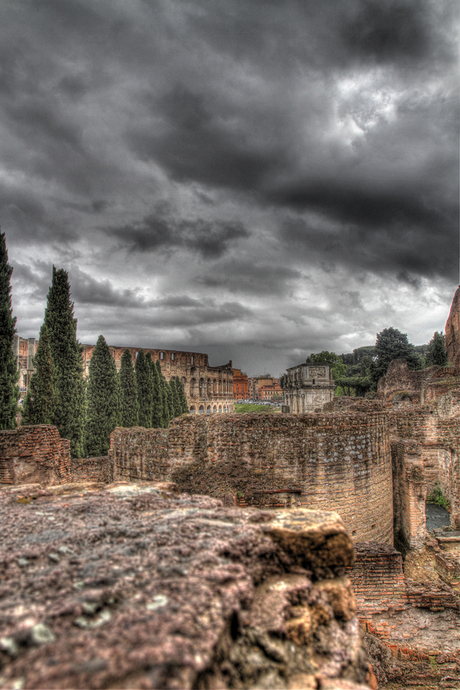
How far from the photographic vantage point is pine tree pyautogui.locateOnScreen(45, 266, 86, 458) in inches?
635

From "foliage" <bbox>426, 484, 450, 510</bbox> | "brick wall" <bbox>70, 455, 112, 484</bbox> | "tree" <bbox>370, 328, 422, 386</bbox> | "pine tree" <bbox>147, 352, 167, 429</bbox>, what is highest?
"tree" <bbox>370, 328, 422, 386</bbox>

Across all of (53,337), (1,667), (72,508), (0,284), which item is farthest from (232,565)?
(53,337)

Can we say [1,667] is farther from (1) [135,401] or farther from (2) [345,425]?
(1) [135,401]

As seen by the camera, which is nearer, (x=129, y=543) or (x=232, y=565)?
(x=232, y=565)

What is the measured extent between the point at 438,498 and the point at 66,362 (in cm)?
1645

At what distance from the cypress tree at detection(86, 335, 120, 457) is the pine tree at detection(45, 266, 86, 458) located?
397 cm

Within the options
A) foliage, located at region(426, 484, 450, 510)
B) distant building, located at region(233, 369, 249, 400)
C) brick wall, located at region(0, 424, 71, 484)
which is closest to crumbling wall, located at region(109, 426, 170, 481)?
brick wall, located at region(0, 424, 71, 484)

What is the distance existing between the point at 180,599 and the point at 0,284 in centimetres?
1443

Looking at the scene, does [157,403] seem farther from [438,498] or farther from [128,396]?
[438,498]

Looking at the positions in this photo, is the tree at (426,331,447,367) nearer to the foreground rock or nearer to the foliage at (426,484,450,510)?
the foliage at (426,484,450,510)

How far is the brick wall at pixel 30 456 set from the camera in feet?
28.5

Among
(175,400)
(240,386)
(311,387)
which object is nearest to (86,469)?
(311,387)

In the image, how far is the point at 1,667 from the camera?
1080 mm

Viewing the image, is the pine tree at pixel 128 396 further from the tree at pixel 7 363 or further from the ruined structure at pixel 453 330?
the ruined structure at pixel 453 330
